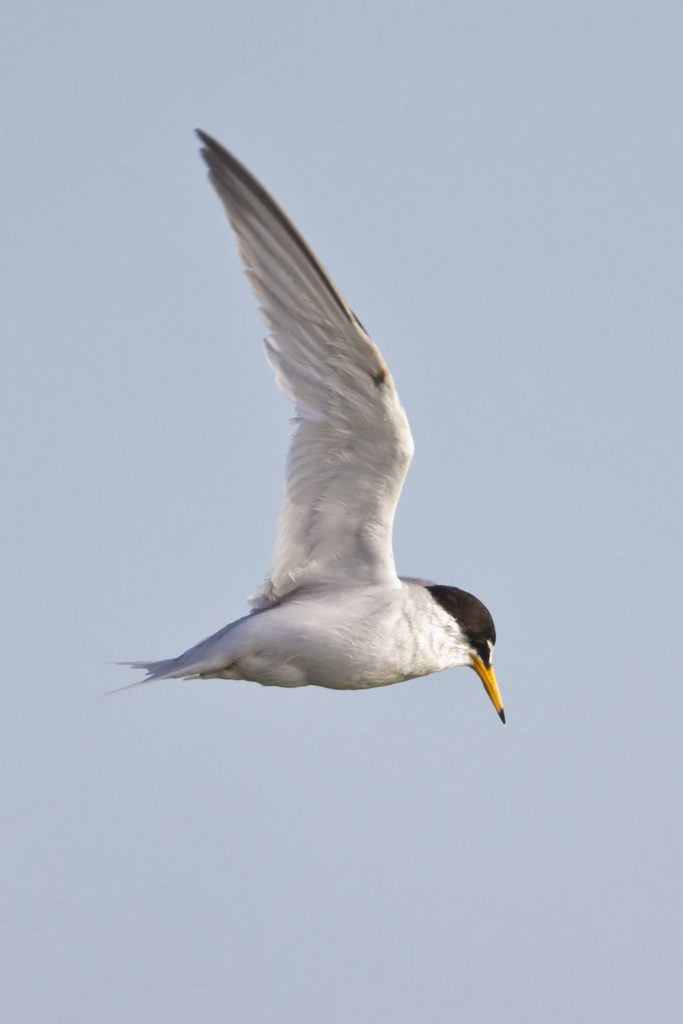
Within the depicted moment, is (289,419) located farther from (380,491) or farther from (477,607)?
(477,607)

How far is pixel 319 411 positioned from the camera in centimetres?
899

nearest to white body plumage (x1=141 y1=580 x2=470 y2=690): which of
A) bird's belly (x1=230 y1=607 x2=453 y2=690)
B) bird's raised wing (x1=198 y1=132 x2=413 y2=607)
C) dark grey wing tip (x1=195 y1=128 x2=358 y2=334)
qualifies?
bird's belly (x1=230 y1=607 x2=453 y2=690)

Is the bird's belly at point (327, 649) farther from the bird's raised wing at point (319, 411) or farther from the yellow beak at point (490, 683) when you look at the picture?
the yellow beak at point (490, 683)

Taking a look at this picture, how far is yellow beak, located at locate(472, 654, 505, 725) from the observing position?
10.4m

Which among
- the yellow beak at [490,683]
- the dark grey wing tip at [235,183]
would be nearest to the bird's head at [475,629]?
the yellow beak at [490,683]

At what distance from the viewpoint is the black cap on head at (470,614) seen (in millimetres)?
9930

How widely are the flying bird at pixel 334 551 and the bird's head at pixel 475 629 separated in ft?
0.03

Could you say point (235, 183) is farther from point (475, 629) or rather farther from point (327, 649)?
point (475, 629)

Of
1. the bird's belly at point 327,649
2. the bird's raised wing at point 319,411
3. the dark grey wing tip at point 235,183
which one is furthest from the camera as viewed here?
the bird's belly at point 327,649

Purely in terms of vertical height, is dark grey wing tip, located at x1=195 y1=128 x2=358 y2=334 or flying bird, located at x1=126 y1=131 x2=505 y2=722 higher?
dark grey wing tip, located at x1=195 y1=128 x2=358 y2=334

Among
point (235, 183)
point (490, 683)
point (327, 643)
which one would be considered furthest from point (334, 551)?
point (235, 183)

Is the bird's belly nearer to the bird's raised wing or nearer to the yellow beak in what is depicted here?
the bird's raised wing

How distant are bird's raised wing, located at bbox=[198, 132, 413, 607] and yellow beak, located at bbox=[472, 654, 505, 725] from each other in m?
1.03

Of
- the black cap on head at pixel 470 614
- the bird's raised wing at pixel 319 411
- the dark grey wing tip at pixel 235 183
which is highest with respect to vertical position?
the dark grey wing tip at pixel 235 183
